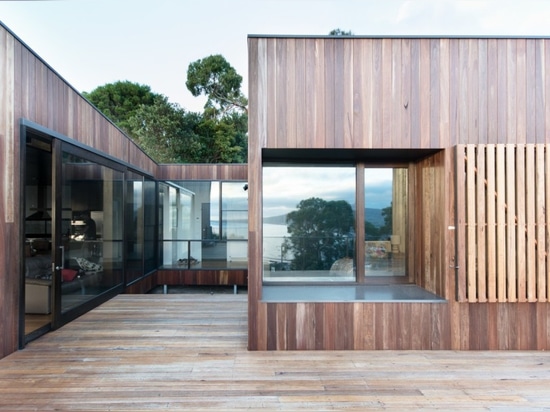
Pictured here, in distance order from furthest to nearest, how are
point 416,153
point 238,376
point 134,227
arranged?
point 134,227 → point 416,153 → point 238,376

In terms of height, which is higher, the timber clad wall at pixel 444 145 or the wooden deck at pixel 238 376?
the timber clad wall at pixel 444 145

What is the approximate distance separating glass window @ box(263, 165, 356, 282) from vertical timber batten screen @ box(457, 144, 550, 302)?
1250 millimetres

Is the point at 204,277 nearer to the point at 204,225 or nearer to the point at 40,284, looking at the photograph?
the point at 204,225

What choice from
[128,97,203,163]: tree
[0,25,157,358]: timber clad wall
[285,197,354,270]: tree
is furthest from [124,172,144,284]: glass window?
[128,97,203,163]: tree

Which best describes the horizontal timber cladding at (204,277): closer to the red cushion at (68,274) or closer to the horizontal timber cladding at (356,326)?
the red cushion at (68,274)

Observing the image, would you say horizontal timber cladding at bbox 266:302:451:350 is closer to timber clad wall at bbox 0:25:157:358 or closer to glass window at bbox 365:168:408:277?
glass window at bbox 365:168:408:277

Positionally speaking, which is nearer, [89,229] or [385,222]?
[385,222]

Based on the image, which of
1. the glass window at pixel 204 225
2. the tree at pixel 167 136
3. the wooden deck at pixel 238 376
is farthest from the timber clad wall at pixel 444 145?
the tree at pixel 167 136

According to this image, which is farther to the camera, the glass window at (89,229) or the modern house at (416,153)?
the glass window at (89,229)

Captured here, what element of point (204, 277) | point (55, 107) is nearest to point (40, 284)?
point (55, 107)

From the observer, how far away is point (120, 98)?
750 inches

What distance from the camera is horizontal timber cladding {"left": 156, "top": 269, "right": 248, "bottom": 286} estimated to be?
7625mm

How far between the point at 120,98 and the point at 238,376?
20457mm

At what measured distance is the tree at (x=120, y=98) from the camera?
1872 cm
